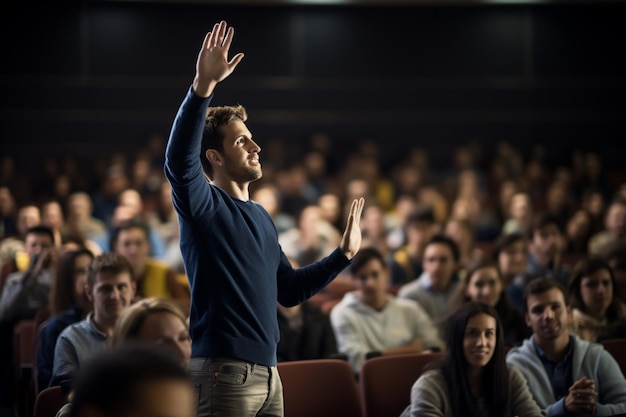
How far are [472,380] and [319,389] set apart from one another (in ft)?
1.74

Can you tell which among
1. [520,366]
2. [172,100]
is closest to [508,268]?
[520,366]

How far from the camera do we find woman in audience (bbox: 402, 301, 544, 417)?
2713 millimetres

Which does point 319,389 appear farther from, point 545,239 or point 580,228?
point 580,228

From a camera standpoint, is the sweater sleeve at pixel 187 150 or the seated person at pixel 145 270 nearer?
the sweater sleeve at pixel 187 150

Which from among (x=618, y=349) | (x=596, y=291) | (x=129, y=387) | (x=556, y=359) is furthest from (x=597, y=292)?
(x=129, y=387)

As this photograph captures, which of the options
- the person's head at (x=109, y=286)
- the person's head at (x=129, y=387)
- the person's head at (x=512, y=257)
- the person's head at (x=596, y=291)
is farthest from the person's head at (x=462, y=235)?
the person's head at (x=129, y=387)

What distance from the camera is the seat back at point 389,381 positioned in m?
3.06

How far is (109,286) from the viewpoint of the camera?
3045 millimetres

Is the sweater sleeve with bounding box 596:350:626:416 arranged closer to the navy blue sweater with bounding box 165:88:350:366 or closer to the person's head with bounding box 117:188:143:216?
the navy blue sweater with bounding box 165:88:350:366

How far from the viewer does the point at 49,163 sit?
8.27 meters

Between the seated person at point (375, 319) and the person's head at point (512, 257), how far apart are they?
29.3 inches

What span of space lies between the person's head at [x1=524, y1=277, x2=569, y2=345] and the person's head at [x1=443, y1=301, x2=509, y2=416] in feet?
1.24

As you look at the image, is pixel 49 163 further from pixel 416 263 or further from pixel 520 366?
pixel 520 366

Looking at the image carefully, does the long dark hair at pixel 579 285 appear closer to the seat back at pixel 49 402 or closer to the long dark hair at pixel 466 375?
the long dark hair at pixel 466 375
